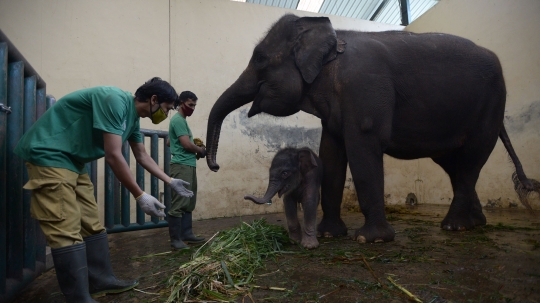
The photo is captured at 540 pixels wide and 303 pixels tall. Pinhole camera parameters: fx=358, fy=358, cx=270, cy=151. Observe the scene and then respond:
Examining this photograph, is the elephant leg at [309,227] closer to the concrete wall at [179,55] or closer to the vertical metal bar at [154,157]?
the vertical metal bar at [154,157]

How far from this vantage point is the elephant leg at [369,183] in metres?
3.46

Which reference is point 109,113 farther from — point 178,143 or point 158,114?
point 178,143

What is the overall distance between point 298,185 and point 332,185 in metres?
0.72

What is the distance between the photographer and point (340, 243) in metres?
3.51

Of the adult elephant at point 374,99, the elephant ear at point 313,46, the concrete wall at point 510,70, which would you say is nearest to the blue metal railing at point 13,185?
the adult elephant at point 374,99

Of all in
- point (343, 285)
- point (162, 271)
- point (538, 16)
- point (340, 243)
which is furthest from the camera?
point (538, 16)

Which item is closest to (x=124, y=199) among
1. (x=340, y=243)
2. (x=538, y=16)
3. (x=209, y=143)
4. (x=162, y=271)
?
(x=209, y=143)

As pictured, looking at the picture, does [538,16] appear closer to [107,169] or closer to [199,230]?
[199,230]

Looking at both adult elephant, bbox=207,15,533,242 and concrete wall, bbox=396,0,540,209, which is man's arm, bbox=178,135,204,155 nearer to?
adult elephant, bbox=207,15,533,242

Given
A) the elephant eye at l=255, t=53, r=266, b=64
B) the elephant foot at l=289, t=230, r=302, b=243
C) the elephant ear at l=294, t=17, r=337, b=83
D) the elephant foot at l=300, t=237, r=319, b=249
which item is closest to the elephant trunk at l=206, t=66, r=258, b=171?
the elephant eye at l=255, t=53, r=266, b=64

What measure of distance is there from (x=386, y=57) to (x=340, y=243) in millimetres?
1997

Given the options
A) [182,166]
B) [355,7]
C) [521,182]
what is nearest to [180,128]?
[182,166]

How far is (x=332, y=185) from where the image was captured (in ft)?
13.3

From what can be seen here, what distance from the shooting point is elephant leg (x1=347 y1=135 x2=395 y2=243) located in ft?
11.4
